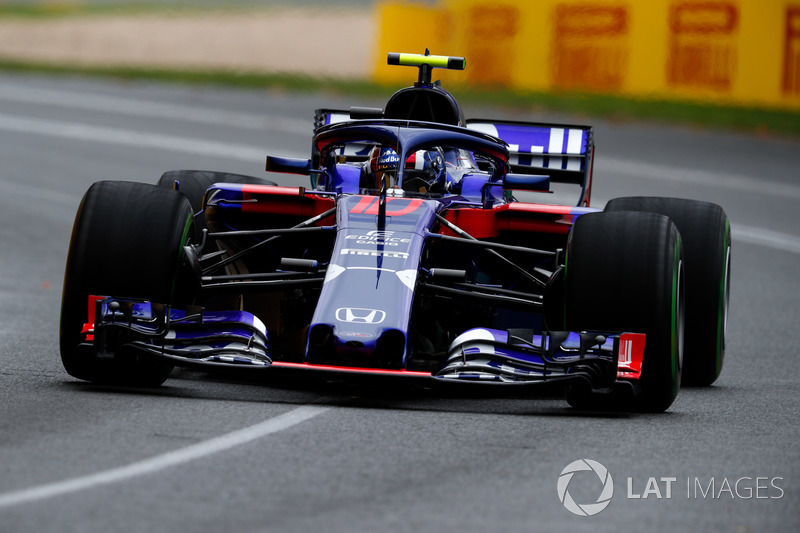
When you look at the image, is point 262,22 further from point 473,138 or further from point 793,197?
point 473,138

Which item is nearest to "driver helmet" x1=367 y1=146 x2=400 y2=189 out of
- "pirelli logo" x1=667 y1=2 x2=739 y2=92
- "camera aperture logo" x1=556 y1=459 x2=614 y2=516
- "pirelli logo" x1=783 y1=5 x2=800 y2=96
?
"camera aperture logo" x1=556 y1=459 x2=614 y2=516

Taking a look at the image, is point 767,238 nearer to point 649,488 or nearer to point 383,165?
point 383,165

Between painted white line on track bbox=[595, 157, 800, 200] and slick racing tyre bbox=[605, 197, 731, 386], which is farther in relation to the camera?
painted white line on track bbox=[595, 157, 800, 200]

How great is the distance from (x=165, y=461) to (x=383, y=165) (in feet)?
12.8

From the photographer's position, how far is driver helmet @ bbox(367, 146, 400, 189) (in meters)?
9.42

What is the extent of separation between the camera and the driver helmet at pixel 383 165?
942 centimetres

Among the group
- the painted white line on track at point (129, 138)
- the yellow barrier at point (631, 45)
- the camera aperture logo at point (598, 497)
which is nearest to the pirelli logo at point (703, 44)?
the yellow barrier at point (631, 45)

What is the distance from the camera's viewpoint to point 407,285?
785cm

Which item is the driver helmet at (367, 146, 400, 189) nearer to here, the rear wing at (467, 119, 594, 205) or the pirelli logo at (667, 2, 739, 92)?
the rear wing at (467, 119, 594, 205)

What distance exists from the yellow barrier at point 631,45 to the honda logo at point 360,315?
18.9 metres

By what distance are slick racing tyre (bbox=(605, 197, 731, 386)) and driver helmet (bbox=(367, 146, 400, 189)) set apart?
1849 millimetres

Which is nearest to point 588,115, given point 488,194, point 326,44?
point 326,44

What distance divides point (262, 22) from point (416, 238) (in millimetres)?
23434

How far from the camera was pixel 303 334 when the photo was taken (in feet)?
28.6
